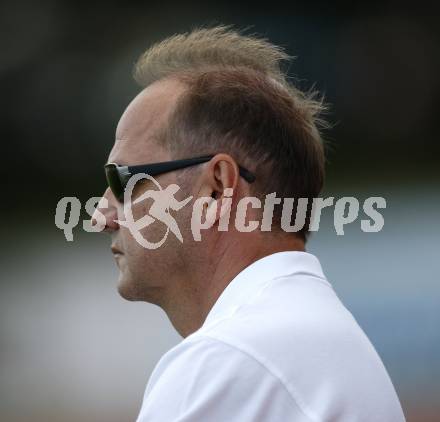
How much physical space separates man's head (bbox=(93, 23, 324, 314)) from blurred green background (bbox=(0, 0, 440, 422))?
11.3 feet

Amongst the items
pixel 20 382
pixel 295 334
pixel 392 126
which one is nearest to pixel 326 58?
pixel 392 126

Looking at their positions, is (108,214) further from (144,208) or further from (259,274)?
(259,274)

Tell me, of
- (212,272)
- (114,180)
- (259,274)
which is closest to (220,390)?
(259,274)

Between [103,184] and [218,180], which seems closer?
[218,180]

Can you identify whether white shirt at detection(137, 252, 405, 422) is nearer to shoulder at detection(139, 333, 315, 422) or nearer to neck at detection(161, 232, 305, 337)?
shoulder at detection(139, 333, 315, 422)

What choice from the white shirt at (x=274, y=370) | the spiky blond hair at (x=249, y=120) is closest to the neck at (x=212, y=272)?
the spiky blond hair at (x=249, y=120)

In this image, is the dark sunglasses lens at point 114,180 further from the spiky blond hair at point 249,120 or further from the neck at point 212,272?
the neck at point 212,272

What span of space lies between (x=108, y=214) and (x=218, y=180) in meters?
0.34

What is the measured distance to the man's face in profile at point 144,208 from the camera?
2.16 m

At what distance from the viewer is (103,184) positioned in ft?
22.8

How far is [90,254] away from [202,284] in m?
4.65

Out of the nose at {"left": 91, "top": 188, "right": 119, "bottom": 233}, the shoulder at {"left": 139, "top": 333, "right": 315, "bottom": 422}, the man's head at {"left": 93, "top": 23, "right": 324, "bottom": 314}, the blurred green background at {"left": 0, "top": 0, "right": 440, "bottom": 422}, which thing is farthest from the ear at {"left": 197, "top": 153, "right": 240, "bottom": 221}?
the blurred green background at {"left": 0, "top": 0, "right": 440, "bottom": 422}

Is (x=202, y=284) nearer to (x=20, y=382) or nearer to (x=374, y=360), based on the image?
(x=374, y=360)

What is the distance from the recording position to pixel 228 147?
211 centimetres
